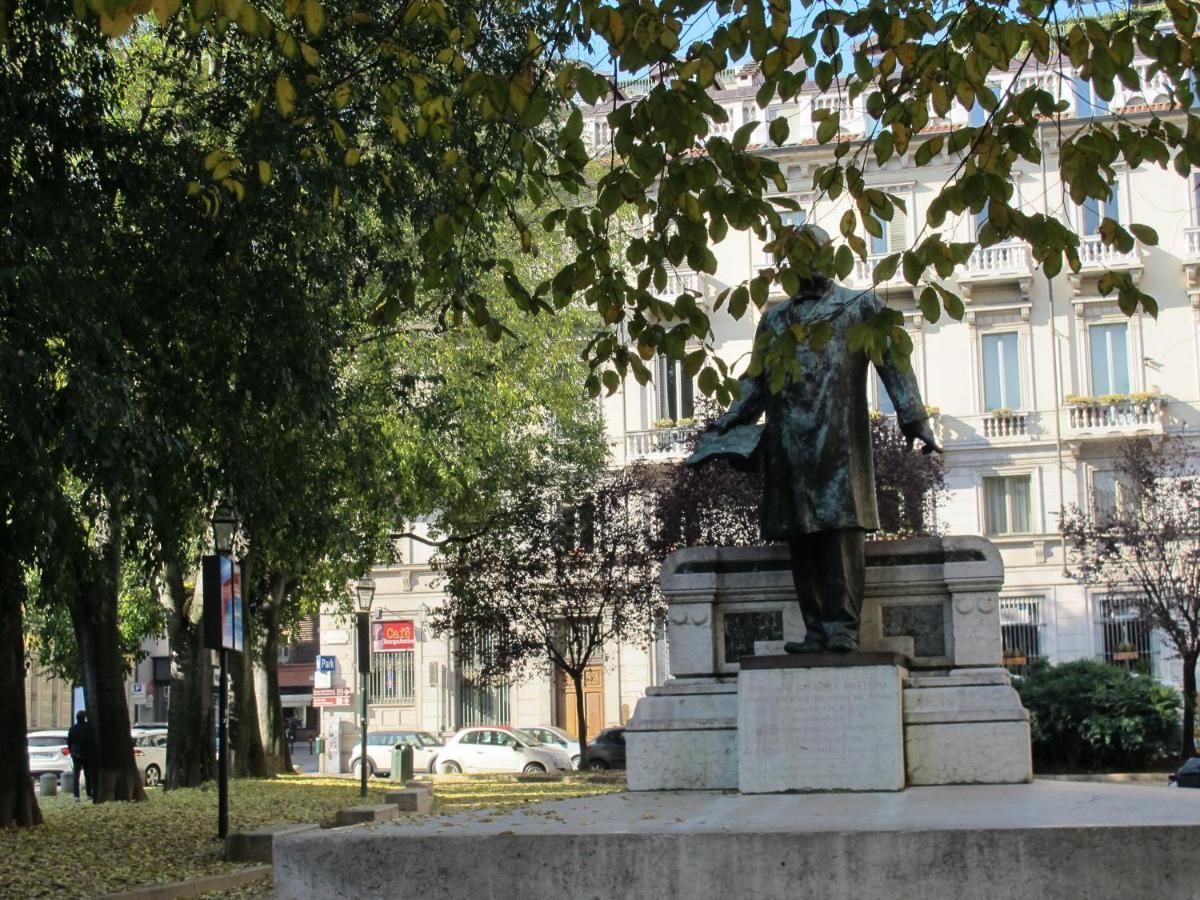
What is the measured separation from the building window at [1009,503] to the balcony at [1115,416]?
1905mm

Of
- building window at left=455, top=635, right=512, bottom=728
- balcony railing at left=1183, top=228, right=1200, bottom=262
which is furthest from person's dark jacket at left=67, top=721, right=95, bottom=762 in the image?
balcony railing at left=1183, top=228, right=1200, bottom=262

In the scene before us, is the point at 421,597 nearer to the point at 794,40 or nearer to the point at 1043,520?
the point at 1043,520

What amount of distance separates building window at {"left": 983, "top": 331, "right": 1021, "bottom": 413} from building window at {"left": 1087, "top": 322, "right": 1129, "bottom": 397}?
1891mm

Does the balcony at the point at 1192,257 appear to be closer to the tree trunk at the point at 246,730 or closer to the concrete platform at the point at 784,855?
the tree trunk at the point at 246,730

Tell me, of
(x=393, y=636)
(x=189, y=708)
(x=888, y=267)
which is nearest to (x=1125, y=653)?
(x=393, y=636)

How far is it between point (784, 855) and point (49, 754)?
1519 inches

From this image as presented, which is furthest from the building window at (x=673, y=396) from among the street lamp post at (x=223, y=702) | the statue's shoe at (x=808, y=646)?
the statue's shoe at (x=808, y=646)

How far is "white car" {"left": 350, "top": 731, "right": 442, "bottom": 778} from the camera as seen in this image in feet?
129

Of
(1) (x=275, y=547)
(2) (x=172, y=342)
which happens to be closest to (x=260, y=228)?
(2) (x=172, y=342)

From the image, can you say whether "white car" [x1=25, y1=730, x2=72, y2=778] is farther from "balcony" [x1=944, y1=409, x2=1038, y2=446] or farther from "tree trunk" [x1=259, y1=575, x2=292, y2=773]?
"balcony" [x1=944, y1=409, x2=1038, y2=446]

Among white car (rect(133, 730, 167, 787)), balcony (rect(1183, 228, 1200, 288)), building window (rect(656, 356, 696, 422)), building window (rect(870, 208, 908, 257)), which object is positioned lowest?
white car (rect(133, 730, 167, 787))

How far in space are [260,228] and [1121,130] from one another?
770 cm

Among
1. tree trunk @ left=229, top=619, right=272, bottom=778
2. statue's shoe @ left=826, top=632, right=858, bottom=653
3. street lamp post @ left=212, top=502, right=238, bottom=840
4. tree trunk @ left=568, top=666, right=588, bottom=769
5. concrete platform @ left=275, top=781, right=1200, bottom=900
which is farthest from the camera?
tree trunk @ left=568, top=666, right=588, bottom=769

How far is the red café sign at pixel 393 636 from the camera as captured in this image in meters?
47.8
